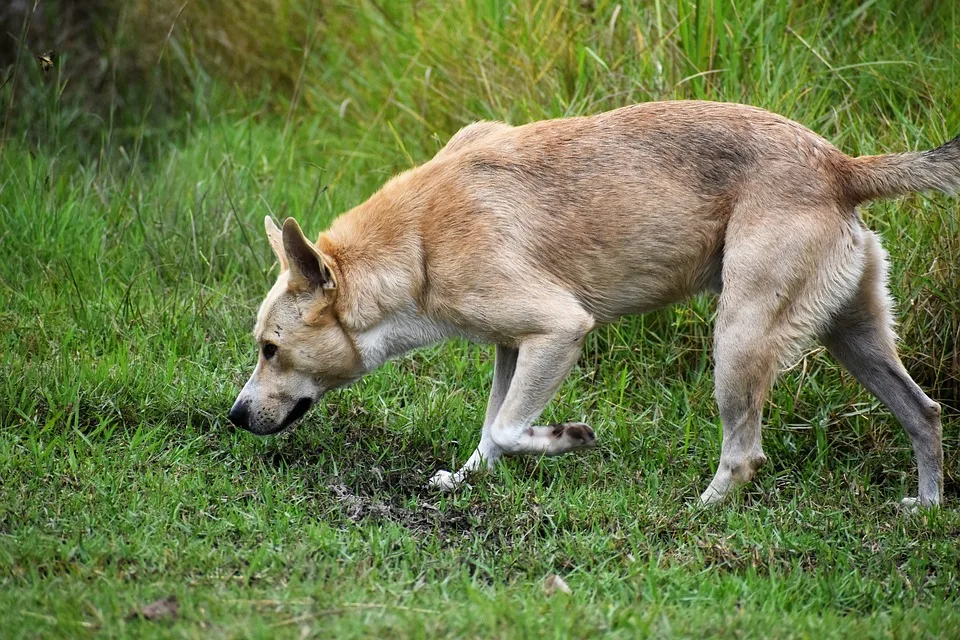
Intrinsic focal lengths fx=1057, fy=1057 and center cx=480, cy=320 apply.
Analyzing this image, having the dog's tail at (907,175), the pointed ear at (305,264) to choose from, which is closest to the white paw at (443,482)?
the pointed ear at (305,264)

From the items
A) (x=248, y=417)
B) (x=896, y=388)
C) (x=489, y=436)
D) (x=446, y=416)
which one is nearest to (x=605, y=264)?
(x=489, y=436)

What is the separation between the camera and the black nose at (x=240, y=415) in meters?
4.85

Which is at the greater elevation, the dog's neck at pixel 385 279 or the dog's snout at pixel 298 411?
the dog's neck at pixel 385 279

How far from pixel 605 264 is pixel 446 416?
1227mm

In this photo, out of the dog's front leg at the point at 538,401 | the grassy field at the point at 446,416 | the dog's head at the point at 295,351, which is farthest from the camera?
the dog's head at the point at 295,351

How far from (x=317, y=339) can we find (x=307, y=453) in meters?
0.64

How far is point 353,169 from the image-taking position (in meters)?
7.95

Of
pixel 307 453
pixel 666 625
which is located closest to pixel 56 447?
pixel 307 453

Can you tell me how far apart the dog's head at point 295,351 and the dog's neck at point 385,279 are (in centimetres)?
7

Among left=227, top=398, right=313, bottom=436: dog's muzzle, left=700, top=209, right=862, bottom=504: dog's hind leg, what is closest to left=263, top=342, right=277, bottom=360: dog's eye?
left=227, top=398, right=313, bottom=436: dog's muzzle

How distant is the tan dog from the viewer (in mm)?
4562

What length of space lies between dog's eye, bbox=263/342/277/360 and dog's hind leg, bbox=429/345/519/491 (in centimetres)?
94

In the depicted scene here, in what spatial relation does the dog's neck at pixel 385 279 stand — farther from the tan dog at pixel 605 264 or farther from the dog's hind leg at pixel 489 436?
the dog's hind leg at pixel 489 436

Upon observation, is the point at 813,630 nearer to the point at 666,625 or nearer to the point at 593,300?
the point at 666,625
